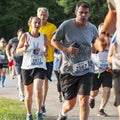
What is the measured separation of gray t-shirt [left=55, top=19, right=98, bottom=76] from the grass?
1714mm

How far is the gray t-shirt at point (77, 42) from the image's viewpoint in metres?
7.57

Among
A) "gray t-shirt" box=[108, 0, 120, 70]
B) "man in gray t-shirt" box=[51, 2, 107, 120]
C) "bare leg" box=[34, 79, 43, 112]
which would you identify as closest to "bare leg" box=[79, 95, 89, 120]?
"man in gray t-shirt" box=[51, 2, 107, 120]

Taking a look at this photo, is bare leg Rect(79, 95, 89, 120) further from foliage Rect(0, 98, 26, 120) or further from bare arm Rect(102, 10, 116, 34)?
bare arm Rect(102, 10, 116, 34)

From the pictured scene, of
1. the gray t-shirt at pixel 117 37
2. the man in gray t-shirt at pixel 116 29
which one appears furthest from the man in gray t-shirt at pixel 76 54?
the gray t-shirt at pixel 117 37

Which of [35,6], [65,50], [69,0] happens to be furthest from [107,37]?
[35,6]

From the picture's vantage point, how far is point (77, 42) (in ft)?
24.7

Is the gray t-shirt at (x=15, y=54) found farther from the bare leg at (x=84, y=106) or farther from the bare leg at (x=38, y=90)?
the bare leg at (x=84, y=106)

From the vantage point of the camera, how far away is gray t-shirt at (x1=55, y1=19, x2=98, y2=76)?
298 inches

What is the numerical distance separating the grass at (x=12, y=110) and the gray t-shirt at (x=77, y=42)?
1.71 meters

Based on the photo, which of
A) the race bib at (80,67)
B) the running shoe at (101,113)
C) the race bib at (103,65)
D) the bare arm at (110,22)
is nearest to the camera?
the bare arm at (110,22)

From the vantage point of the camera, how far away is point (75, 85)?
25.1 ft

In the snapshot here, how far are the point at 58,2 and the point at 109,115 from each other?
41.5 metres

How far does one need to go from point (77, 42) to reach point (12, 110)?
2.91m

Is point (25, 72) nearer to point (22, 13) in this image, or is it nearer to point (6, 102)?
point (6, 102)
